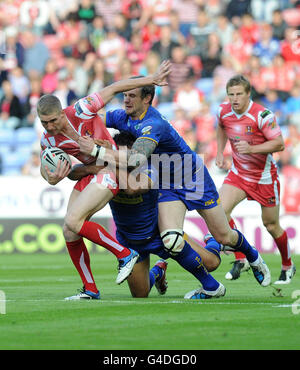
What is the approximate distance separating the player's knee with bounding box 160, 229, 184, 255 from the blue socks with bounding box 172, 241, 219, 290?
59 mm

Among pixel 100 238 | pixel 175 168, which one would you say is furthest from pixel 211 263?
pixel 100 238

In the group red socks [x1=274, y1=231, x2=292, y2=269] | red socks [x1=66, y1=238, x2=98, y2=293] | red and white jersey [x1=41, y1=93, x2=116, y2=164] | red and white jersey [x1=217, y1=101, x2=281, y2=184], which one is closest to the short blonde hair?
red and white jersey [x1=41, y1=93, x2=116, y2=164]

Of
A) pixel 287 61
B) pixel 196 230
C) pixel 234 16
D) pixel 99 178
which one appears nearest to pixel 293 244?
pixel 196 230

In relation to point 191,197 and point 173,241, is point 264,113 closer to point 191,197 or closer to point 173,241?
point 191,197

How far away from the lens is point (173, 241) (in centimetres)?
820

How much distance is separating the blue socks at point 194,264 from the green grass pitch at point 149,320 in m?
0.26

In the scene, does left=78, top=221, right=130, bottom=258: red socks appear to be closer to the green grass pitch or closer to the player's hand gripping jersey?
the green grass pitch

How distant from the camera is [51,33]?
2348 centimetres

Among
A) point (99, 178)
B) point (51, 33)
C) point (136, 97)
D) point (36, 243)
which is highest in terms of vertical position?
point (51, 33)

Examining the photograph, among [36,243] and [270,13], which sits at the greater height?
[270,13]

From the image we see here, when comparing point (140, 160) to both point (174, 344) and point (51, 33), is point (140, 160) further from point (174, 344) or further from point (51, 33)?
point (51, 33)

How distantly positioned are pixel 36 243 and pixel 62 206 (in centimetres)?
96

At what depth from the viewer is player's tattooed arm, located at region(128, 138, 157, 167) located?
26.5ft

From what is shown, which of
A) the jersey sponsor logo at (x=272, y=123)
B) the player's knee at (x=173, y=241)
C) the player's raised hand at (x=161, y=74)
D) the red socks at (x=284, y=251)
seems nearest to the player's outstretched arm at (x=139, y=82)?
the player's raised hand at (x=161, y=74)
